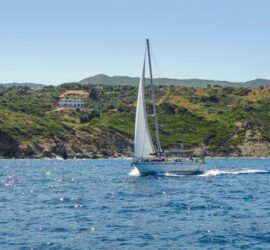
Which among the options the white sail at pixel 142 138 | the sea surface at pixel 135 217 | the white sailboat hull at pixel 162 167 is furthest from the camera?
the white sail at pixel 142 138

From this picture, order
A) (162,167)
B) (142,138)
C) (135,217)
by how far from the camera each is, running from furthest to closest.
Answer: (142,138) < (162,167) < (135,217)

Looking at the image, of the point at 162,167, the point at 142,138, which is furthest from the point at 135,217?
the point at 142,138

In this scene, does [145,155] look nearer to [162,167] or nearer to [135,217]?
[162,167]

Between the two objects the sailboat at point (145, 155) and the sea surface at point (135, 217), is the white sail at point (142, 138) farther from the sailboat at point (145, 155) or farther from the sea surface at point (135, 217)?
the sea surface at point (135, 217)

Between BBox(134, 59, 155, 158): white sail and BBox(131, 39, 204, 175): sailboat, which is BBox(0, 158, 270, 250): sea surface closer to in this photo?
BBox(131, 39, 204, 175): sailboat

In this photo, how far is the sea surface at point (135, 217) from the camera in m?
33.0

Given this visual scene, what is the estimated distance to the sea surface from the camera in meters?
33.0

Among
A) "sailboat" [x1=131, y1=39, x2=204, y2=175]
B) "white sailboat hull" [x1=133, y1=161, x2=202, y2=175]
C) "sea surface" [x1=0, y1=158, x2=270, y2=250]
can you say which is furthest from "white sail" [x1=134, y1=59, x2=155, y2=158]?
"sea surface" [x1=0, y1=158, x2=270, y2=250]

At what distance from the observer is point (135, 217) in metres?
42.3

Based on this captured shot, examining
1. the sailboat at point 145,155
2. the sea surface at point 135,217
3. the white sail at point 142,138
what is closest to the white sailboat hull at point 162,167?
the sailboat at point 145,155

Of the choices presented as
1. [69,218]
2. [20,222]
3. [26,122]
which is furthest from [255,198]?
[26,122]

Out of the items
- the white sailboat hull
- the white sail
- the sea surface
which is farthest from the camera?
the white sail

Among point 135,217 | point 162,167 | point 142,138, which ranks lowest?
point 135,217

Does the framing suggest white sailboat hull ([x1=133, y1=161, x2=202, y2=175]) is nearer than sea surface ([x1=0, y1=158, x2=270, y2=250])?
No
